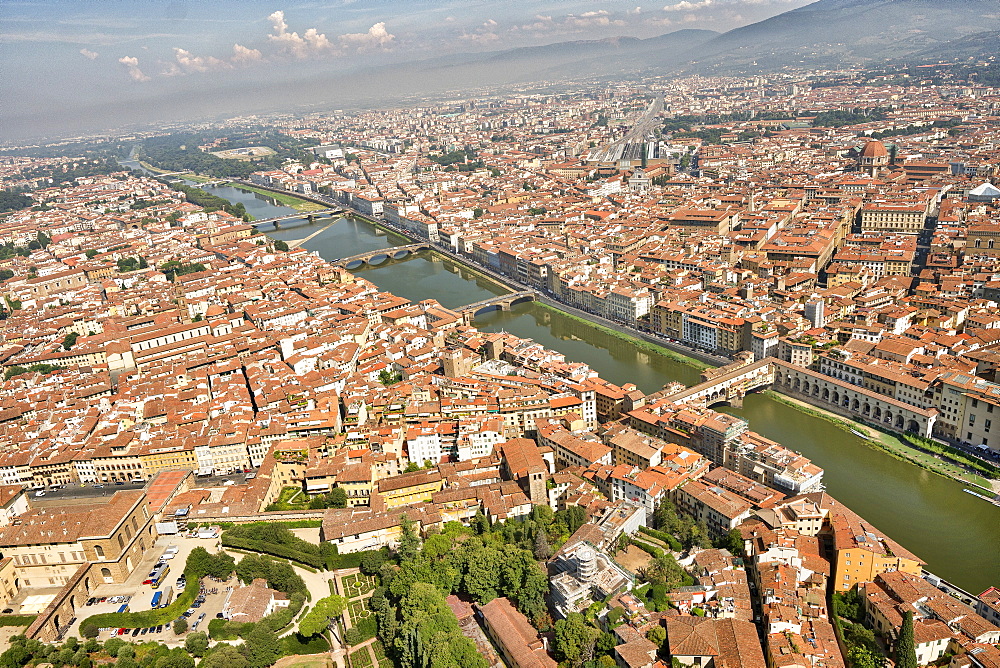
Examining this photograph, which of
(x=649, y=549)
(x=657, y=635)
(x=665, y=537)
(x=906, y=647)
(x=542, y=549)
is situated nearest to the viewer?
(x=906, y=647)

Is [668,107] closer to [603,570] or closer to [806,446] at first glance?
[806,446]

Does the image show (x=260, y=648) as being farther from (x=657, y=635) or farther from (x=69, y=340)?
(x=69, y=340)

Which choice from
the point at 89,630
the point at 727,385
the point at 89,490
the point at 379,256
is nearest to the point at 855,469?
the point at 727,385

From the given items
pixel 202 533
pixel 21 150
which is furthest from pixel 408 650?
pixel 21 150

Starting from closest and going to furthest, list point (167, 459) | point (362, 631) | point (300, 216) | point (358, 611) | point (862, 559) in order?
point (862, 559), point (362, 631), point (358, 611), point (167, 459), point (300, 216)

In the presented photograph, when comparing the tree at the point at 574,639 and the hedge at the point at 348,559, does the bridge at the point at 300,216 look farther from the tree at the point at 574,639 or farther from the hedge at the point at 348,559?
the tree at the point at 574,639
